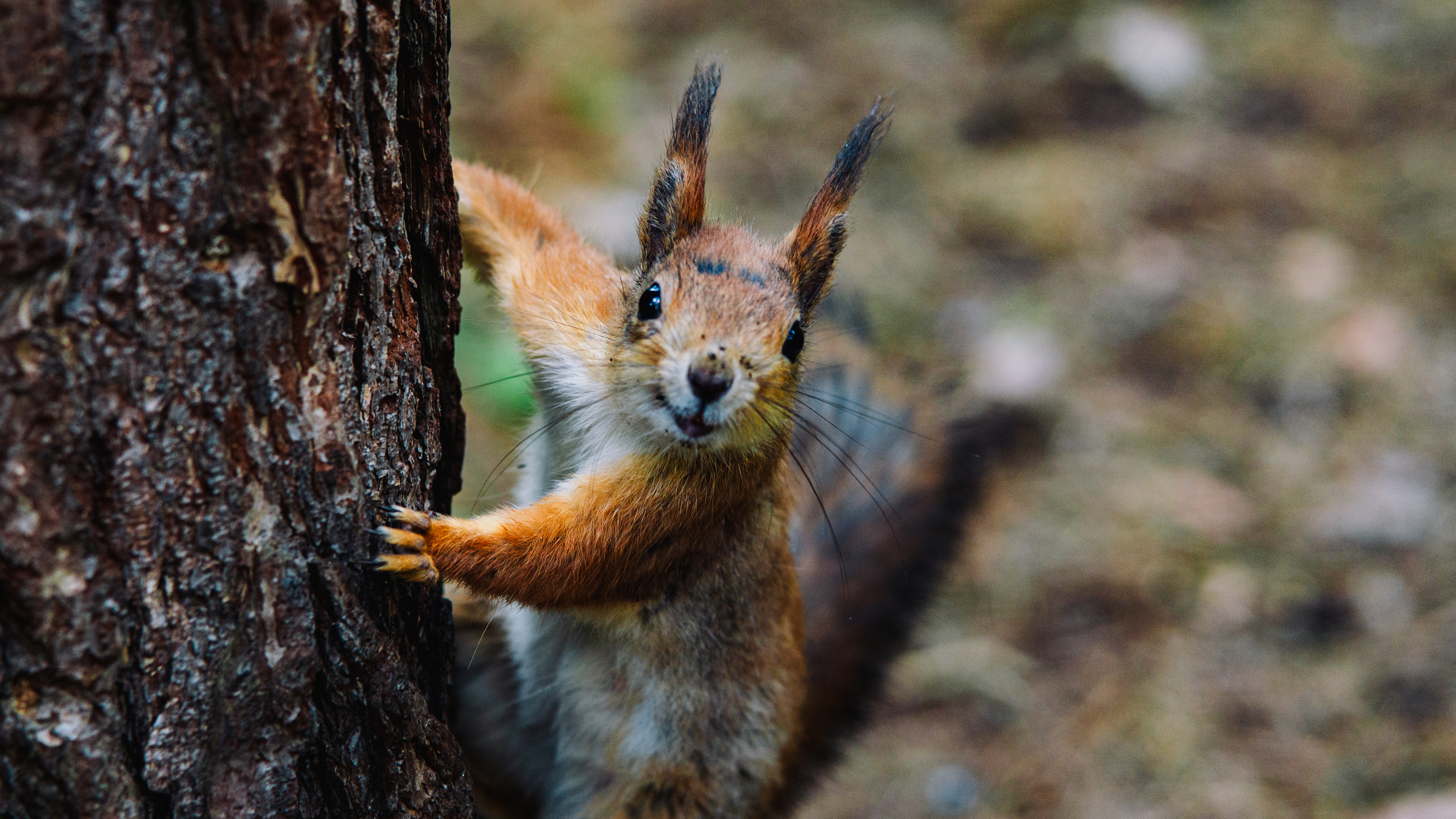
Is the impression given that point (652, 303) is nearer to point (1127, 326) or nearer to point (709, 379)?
point (709, 379)

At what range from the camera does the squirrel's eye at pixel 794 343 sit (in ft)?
6.06

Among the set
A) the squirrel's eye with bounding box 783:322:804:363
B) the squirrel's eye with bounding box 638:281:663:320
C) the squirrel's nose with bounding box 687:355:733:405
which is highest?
the squirrel's eye with bounding box 638:281:663:320

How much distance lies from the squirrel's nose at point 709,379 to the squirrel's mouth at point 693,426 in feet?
0.16

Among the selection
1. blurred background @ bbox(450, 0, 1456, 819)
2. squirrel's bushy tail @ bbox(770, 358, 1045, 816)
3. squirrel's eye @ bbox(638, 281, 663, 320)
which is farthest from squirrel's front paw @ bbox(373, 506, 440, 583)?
squirrel's bushy tail @ bbox(770, 358, 1045, 816)

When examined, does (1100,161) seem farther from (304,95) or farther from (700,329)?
(304,95)

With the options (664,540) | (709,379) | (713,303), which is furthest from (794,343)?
(664,540)

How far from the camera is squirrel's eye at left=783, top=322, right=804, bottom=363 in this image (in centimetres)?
185

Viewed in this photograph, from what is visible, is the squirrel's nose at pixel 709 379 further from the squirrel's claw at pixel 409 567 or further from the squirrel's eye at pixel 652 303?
the squirrel's claw at pixel 409 567

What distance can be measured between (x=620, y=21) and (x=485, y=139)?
4.37ft

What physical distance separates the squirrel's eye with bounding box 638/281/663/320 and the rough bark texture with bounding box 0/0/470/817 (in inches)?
15.8

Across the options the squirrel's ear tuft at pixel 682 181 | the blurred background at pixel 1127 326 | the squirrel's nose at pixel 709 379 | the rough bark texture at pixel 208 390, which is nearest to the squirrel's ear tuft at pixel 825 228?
the squirrel's ear tuft at pixel 682 181

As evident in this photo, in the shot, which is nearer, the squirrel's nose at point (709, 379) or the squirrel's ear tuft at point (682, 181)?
the squirrel's nose at point (709, 379)

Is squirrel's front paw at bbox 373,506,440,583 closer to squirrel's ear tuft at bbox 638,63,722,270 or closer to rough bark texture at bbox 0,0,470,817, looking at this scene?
rough bark texture at bbox 0,0,470,817

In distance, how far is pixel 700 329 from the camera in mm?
1716
